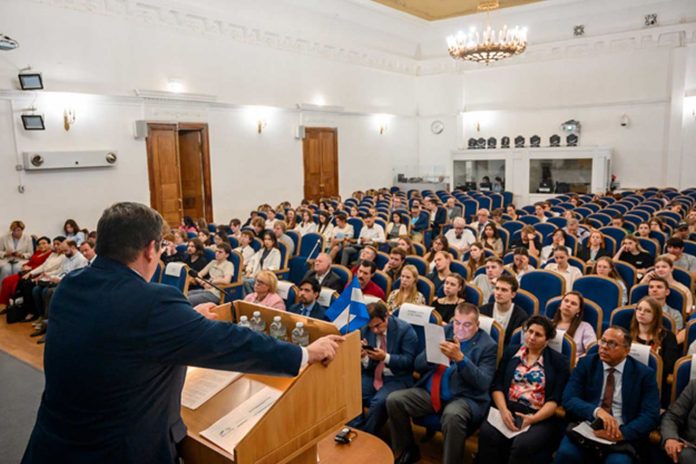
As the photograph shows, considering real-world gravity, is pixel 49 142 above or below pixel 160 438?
above

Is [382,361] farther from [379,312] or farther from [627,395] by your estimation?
[627,395]

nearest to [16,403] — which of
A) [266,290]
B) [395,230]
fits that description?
[266,290]

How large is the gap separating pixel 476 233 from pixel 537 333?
560 cm

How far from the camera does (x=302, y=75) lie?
15219 millimetres

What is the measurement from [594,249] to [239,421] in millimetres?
6681

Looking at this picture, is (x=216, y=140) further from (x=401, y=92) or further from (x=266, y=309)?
(x=266, y=309)

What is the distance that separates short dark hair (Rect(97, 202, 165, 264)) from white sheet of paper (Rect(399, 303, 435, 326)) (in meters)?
2.90

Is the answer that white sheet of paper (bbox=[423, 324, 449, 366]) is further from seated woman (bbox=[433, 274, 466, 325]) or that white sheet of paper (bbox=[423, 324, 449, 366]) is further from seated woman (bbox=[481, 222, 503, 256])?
seated woman (bbox=[481, 222, 503, 256])

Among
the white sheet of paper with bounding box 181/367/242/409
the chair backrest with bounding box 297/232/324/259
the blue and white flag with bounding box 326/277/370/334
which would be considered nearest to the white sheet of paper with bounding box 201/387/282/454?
the white sheet of paper with bounding box 181/367/242/409

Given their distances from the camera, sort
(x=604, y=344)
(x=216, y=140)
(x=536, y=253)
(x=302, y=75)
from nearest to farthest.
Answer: (x=604, y=344)
(x=536, y=253)
(x=216, y=140)
(x=302, y=75)

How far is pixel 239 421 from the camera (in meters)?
1.84

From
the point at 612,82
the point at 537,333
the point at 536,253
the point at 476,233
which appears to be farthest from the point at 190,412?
the point at 612,82

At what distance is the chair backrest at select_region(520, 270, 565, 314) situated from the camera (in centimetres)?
543

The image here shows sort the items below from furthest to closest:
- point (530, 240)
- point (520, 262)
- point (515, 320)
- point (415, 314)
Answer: point (530, 240) → point (520, 262) → point (515, 320) → point (415, 314)
